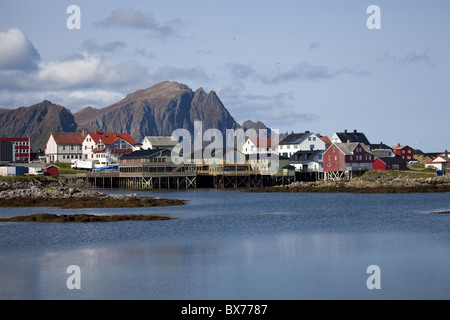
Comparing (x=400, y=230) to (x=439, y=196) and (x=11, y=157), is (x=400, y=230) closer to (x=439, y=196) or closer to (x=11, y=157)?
(x=439, y=196)

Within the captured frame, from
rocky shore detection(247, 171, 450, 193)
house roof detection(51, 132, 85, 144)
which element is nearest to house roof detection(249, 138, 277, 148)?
rocky shore detection(247, 171, 450, 193)

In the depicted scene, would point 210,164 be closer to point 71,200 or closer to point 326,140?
point 326,140

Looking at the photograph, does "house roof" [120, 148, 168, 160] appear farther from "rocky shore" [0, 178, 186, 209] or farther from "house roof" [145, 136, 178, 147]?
"rocky shore" [0, 178, 186, 209]

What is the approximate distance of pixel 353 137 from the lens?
390 feet

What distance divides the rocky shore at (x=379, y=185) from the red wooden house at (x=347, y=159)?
4.45 meters

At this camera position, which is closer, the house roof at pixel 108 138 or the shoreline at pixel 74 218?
the shoreline at pixel 74 218

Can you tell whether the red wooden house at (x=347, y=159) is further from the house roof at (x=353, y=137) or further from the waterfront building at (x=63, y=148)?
the waterfront building at (x=63, y=148)

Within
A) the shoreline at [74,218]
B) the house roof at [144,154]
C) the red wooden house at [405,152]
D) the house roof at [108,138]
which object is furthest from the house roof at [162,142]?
the shoreline at [74,218]

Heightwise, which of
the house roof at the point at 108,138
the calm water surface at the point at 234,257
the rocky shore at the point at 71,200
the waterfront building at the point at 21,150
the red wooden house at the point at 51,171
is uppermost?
the house roof at the point at 108,138

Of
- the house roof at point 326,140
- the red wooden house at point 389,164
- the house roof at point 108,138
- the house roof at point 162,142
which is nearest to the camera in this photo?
the red wooden house at point 389,164

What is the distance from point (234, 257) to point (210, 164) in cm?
6991

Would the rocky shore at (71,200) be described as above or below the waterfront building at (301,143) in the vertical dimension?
below

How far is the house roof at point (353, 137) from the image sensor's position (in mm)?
117519

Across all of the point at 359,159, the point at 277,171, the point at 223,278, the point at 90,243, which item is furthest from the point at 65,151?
the point at 223,278
